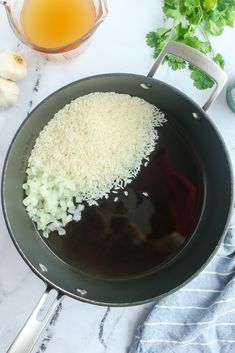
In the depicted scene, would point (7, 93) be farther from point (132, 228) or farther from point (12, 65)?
point (132, 228)

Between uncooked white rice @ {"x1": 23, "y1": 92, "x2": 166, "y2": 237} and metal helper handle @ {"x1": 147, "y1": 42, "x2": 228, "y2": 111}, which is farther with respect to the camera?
uncooked white rice @ {"x1": 23, "y1": 92, "x2": 166, "y2": 237}

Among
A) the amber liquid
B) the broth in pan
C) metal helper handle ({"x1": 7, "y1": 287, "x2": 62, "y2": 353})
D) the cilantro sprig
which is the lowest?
metal helper handle ({"x1": 7, "y1": 287, "x2": 62, "y2": 353})

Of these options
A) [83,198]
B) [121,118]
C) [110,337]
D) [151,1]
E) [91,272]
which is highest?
[151,1]

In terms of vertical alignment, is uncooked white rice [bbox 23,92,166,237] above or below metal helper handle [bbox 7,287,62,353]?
above

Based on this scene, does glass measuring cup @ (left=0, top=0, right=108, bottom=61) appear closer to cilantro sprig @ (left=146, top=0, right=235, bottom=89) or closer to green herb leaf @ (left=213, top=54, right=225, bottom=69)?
cilantro sprig @ (left=146, top=0, right=235, bottom=89)

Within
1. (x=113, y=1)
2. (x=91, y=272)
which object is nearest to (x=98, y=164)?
(x=91, y=272)

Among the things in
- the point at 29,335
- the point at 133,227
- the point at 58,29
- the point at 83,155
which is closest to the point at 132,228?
the point at 133,227

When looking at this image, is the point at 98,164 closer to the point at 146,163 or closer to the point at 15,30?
the point at 146,163

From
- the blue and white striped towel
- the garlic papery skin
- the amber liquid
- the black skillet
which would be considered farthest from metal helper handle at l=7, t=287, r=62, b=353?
the amber liquid
